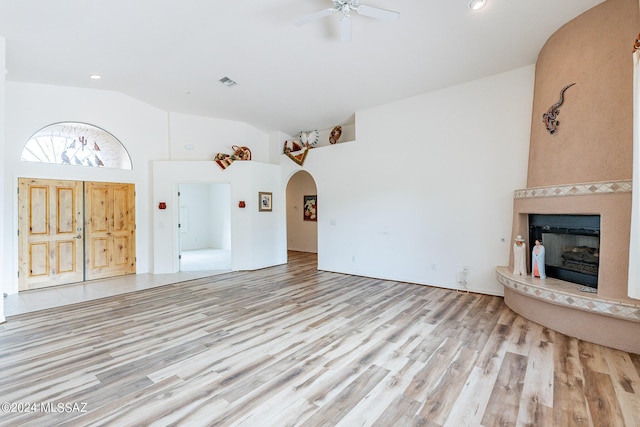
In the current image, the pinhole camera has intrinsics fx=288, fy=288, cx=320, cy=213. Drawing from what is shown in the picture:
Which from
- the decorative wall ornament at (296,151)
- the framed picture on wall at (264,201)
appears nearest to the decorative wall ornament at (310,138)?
the decorative wall ornament at (296,151)

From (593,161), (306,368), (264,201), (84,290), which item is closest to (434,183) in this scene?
(593,161)

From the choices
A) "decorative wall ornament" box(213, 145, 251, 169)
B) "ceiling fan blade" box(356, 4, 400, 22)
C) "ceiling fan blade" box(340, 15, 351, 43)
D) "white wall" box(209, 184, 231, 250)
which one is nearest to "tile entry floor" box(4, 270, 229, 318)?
"decorative wall ornament" box(213, 145, 251, 169)

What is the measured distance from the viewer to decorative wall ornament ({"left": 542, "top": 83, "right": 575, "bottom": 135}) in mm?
3551

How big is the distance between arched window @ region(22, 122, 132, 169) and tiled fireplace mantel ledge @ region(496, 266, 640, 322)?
7499 millimetres

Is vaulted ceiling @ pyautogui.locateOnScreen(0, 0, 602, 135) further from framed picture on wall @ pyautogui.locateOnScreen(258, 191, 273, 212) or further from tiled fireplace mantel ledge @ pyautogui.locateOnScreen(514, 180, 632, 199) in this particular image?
framed picture on wall @ pyautogui.locateOnScreen(258, 191, 273, 212)

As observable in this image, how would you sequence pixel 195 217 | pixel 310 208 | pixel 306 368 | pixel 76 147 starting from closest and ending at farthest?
1. pixel 306 368
2. pixel 76 147
3. pixel 310 208
4. pixel 195 217

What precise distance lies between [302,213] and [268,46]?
6.32 metres

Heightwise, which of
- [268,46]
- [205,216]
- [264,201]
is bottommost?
[205,216]

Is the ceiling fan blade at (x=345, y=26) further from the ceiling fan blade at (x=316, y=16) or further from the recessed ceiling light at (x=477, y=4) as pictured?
the recessed ceiling light at (x=477, y=4)

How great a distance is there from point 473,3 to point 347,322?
12.8 ft

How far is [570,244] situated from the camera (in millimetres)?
3629

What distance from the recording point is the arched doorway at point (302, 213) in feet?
31.6

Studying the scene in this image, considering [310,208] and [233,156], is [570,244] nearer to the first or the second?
[233,156]

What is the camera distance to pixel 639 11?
2.87 meters
